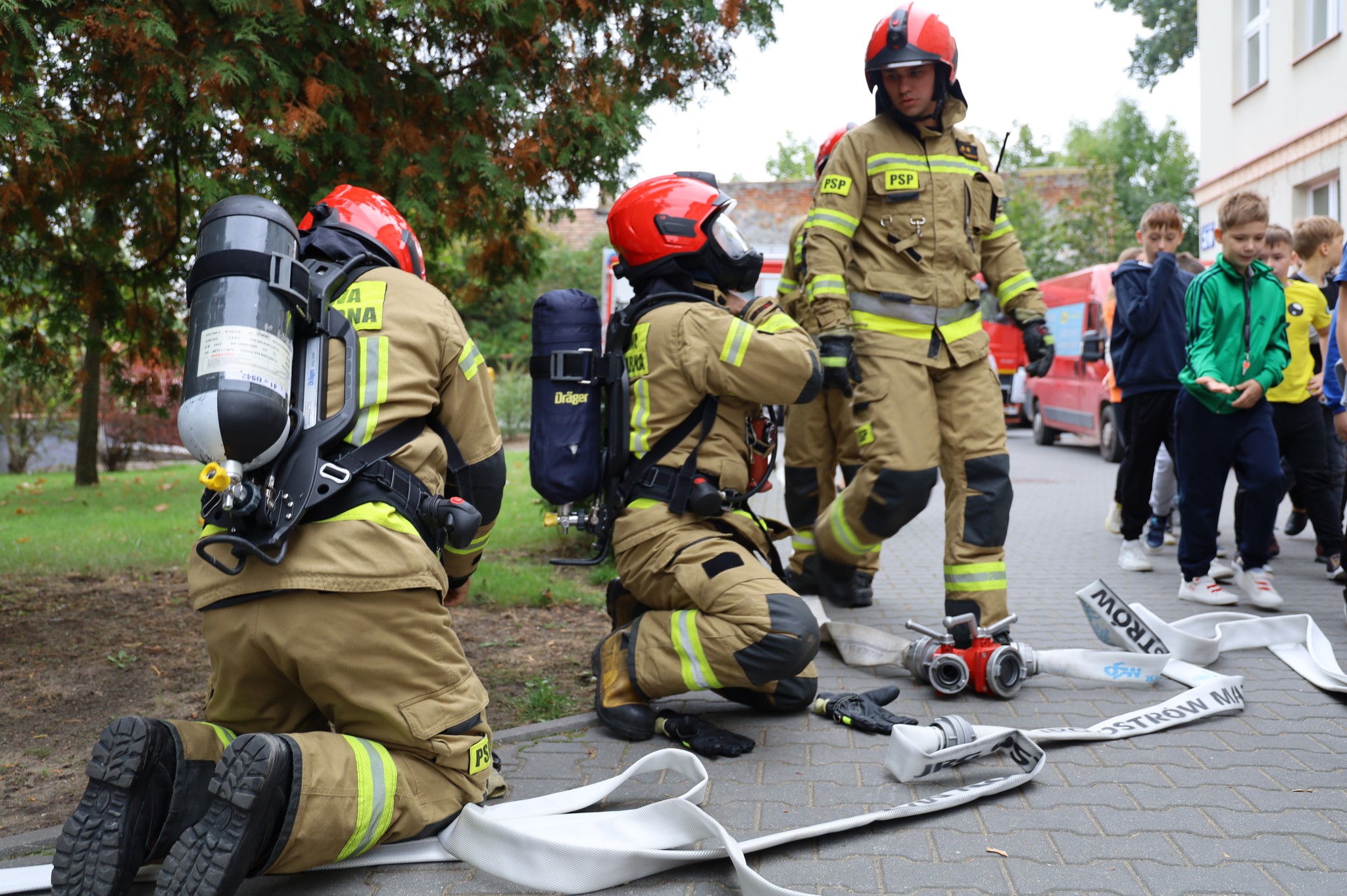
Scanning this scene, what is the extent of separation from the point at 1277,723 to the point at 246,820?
324 cm

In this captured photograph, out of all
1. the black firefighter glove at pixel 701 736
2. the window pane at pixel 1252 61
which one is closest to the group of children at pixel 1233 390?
the black firefighter glove at pixel 701 736

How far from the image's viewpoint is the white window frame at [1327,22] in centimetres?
1416

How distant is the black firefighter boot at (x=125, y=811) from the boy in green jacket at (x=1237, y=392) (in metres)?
4.71

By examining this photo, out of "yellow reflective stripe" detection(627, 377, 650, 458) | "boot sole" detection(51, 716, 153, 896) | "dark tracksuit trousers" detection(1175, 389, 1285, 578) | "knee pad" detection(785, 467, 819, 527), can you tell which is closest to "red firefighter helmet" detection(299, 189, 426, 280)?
"yellow reflective stripe" detection(627, 377, 650, 458)

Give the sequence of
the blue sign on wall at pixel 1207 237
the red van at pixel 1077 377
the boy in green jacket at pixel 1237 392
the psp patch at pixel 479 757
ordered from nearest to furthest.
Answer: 1. the psp patch at pixel 479 757
2. the boy in green jacket at pixel 1237 392
3. the red van at pixel 1077 377
4. the blue sign on wall at pixel 1207 237

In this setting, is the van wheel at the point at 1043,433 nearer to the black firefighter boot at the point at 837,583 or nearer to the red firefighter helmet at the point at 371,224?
the black firefighter boot at the point at 837,583

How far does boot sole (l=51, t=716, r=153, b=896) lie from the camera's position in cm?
228

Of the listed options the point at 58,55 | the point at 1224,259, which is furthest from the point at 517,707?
the point at 1224,259

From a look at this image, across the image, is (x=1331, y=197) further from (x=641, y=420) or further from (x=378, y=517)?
(x=378, y=517)

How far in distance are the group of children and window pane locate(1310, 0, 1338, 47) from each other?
9.88 metres

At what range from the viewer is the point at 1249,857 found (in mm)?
2676

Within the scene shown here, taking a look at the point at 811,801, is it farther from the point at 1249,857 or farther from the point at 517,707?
the point at 517,707

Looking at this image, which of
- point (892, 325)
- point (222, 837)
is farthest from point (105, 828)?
point (892, 325)

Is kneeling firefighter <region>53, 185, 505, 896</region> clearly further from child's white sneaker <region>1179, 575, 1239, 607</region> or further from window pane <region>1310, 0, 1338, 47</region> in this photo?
window pane <region>1310, 0, 1338, 47</region>
